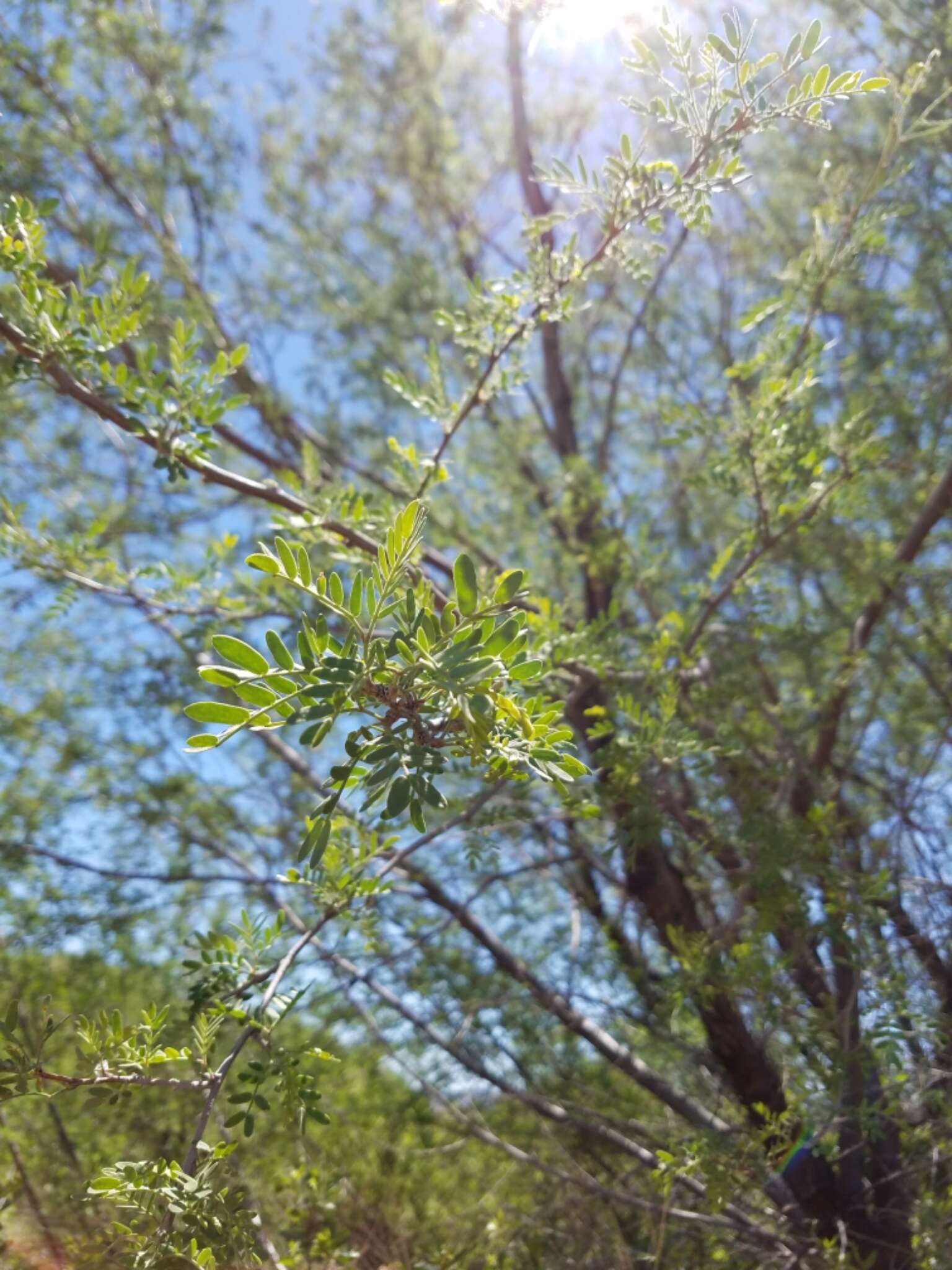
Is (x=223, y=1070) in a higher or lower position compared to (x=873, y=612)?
lower

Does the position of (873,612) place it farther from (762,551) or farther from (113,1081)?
(113,1081)

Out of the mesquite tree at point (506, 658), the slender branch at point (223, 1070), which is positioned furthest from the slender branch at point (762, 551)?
the slender branch at point (223, 1070)

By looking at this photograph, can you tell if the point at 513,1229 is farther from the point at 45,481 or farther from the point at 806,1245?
the point at 45,481

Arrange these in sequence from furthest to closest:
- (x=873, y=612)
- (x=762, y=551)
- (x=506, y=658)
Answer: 1. (x=873, y=612)
2. (x=762, y=551)
3. (x=506, y=658)

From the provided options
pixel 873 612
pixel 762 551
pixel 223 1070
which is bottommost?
pixel 223 1070

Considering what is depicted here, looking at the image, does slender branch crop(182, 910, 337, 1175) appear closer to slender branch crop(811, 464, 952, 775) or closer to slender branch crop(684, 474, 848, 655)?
Result: slender branch crop(684, 474, 848, 655)

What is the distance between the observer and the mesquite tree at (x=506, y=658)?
1403 millimetres

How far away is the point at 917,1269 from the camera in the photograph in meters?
1.92

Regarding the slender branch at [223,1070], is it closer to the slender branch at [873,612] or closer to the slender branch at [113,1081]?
the slender branch at [113,1081]

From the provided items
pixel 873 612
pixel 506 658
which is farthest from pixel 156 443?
pixel 873 612

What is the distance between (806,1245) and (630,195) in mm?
2388

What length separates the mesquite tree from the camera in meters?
1.40

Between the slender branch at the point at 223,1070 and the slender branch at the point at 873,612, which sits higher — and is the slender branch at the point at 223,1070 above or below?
below

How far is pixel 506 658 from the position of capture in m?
1.01
